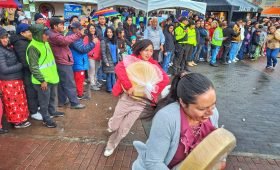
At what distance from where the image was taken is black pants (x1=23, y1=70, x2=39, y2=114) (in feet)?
15.3

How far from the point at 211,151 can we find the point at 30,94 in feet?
13.6

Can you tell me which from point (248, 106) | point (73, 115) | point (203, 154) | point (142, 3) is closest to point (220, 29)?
point (142, 3)

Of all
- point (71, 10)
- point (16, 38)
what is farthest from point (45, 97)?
point (71, 10)

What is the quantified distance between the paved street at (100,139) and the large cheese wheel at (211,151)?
95.9 inches

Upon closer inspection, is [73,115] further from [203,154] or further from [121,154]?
[203,154]

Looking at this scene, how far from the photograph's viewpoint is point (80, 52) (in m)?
5.69

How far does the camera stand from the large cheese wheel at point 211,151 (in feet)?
4.43

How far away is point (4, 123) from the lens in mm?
4883

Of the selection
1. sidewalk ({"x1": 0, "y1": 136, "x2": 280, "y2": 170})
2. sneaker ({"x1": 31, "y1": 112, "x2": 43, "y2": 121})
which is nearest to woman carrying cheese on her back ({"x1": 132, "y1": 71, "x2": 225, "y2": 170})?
sidewalk ({"x1": 0, "y1": 136, "x2": 280, "y2": 170})

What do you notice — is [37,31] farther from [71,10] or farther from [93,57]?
[71,10]

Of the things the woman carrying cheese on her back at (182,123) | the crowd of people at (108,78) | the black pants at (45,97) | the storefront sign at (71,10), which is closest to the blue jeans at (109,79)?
the crowd of people at (108,78)

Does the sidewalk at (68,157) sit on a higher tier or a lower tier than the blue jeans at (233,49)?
lower

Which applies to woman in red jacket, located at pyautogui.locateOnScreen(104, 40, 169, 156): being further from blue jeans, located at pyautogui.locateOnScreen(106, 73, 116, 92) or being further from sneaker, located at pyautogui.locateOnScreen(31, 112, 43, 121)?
blue jeans, located at pyautogui.locateOnScreen(106, 73, 116, 92)

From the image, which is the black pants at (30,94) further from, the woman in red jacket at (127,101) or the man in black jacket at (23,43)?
the woman in red jacket at (127,101)
